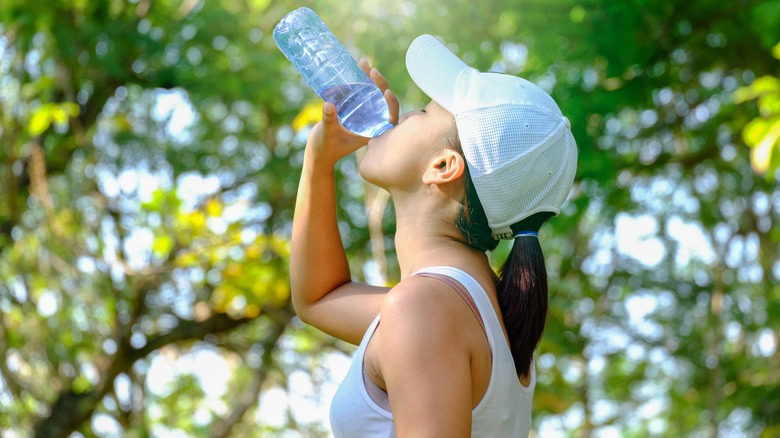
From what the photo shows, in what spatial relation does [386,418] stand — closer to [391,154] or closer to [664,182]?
[391,154]

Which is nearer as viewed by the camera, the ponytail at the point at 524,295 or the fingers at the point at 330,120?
the ponytail at the point at 524,295

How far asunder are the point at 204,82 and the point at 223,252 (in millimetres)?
1095

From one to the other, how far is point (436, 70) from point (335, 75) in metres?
0.31

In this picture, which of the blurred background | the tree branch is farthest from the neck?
the tree branch

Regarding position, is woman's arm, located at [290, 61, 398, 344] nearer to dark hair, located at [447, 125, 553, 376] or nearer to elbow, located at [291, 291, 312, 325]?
elbow, located at [291, 291, 312, 325]

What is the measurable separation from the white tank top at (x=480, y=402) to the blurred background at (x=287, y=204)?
298cm

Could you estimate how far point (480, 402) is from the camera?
4.75ft

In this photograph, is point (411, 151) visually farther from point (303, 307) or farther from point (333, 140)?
point (303, 307)

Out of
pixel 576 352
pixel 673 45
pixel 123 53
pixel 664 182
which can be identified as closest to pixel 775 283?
pixel 664 182

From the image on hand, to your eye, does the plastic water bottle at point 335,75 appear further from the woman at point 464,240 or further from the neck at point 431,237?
the neck at point 431,237

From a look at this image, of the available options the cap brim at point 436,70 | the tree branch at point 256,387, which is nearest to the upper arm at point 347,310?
the cap brim at point 436,70

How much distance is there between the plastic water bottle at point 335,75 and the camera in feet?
6.10

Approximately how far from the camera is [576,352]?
594 cm

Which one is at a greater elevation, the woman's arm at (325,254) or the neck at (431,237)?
the neck at (431,237)
